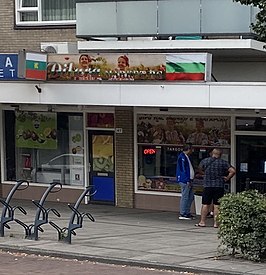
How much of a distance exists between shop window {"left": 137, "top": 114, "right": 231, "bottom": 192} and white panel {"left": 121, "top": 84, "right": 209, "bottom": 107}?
218cm

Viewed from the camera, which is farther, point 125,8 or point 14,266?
point 125,8

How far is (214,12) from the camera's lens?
55.6 feet

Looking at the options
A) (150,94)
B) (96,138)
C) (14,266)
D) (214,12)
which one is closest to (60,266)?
(14,266)

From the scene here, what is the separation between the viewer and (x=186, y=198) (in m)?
18.0

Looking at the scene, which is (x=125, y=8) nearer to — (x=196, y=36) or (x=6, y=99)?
(x=196, y=36)

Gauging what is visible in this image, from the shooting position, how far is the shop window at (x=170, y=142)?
19.0m

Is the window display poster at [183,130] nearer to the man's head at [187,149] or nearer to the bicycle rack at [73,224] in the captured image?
the man's head at [187,149]

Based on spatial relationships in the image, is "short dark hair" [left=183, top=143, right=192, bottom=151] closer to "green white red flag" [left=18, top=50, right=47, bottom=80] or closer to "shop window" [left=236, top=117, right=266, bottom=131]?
"shop window" [left=236, top=117, right=266, bottom=131]

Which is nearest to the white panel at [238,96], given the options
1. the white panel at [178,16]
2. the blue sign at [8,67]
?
the white panel at [178,16]

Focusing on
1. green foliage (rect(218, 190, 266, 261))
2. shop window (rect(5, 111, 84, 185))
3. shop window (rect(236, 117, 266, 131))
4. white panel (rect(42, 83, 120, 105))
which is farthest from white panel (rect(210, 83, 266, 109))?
shop window (rect(5, 111, 84, 185))

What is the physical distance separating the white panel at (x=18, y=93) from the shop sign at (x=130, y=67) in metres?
0.63

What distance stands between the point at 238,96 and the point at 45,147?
24.1ft

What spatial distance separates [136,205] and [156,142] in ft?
5.65

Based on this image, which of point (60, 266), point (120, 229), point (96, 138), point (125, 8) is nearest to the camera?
point (60, 266)
